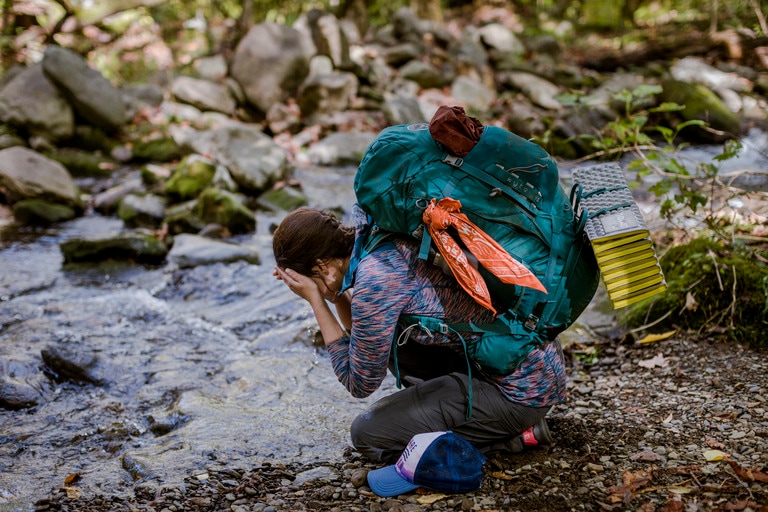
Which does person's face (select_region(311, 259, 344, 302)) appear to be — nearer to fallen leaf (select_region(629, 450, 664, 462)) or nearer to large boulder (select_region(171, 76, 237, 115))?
fallen leaf (select_region(629, 450, 664, 462))

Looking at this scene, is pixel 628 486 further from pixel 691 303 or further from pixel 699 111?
pixel 699 111

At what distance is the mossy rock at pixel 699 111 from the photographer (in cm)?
1157

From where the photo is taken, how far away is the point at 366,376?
2592 millimetres

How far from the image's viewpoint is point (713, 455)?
258 centimetres

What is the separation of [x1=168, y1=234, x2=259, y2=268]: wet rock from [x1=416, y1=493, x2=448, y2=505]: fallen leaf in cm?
471

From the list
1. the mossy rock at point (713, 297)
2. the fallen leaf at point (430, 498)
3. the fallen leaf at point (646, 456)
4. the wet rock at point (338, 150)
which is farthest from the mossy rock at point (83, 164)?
the fallen leaf at point (646, 456)

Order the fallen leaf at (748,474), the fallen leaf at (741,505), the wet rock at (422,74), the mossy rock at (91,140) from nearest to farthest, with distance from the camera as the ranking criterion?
the fallen leaf at (741,505), the fallen leaf at (748,474), the mossy rock at (91,140), the wet rock at (422,74)

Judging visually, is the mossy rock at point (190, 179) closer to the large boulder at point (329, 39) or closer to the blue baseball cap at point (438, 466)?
the large boulder at point (329, 39)

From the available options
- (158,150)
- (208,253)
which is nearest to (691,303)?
(208,253)

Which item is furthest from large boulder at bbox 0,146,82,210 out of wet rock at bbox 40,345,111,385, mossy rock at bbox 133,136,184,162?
wet rock at bbox 40,345,111,385

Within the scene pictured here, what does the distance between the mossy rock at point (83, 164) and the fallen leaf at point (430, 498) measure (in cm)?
945

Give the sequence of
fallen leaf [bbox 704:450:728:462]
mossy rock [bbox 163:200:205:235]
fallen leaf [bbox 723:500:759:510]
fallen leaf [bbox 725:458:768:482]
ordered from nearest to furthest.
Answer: fallen leaf [bbox 723:500:759:510], fallen leaf [bbox 725:458:768:482], fallen leaf [bbox 704:450:728:462], mossy rock [bbox 163:200:205:235]

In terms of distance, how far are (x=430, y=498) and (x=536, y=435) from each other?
0.61 metres

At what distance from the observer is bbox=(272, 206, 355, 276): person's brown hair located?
8.71 feet
